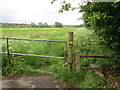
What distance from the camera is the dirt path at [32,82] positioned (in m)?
3.22

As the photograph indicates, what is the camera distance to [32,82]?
344 cm

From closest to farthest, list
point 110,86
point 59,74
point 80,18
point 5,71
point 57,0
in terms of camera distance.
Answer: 1. point 110,86
2. point 59,74
3. point 5,71
4. point 57,0
5. point 80,18

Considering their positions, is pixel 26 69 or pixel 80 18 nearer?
pixel 26 69

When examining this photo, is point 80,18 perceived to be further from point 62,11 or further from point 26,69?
point 26,69

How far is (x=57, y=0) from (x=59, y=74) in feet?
10.8

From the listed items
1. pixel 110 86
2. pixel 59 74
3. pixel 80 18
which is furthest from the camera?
pixel 80 18

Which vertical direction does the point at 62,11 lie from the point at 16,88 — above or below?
above

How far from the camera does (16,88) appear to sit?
311 centimetres

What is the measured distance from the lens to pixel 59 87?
316 cm

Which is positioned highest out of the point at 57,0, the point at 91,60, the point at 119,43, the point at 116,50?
the point at 57,0

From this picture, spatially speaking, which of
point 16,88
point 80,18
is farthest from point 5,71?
point 80,18

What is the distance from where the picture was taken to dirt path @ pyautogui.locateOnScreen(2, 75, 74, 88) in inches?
127

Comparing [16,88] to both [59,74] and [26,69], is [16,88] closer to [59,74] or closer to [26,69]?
[26,69]

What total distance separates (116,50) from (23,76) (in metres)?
2.96
